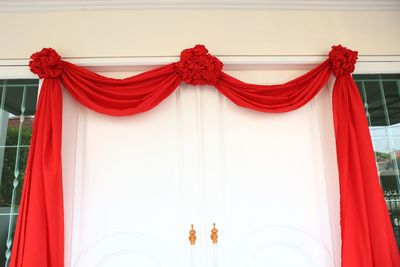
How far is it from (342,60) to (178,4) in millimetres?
1144

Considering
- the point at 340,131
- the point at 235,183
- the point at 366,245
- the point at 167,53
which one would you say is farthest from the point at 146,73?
the point at 366,245

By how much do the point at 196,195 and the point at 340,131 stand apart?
99 centimetres

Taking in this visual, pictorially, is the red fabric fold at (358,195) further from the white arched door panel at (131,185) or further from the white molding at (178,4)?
the white arched door panel at (131,185)

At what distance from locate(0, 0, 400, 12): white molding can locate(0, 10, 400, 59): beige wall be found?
0.04 m

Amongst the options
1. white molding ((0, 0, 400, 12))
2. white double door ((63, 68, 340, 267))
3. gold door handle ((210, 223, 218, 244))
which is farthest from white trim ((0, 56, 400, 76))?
gold door handle ((210, 223, 218, 244))

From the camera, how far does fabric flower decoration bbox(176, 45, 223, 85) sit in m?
1.68

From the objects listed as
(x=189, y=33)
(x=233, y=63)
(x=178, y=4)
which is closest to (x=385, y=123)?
(x=233, y=63)

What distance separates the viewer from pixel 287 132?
1.80 meters

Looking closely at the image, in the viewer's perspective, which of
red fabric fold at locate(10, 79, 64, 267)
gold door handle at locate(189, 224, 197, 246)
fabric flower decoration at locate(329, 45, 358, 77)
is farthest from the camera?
fabric flower decoration at locate(329, 45, 358, 77)

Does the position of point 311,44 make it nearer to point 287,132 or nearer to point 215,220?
point 287,132

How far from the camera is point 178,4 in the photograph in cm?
185

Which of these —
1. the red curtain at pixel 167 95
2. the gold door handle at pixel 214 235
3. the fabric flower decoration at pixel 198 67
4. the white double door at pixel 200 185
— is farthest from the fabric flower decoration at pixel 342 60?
the gold door handle at pixel 214 235

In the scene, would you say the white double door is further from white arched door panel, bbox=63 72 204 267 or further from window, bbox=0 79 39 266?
window, bbox=0 79 39 266

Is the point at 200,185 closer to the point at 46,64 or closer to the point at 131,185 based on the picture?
the point at 131,185
